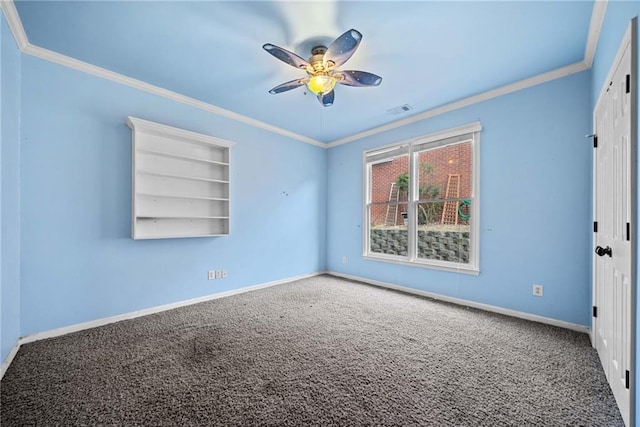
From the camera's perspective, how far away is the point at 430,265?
3674 mm

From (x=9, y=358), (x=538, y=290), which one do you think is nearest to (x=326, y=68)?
(x=538, y=290)

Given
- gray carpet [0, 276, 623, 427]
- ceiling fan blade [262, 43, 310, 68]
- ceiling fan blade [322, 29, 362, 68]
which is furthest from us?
ceiling fan blade [262, 43, 310, 68]

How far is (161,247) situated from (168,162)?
3.32ft

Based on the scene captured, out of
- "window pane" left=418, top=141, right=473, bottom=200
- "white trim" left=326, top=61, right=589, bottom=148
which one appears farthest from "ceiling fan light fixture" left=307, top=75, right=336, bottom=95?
"window pane" left=418, top=141, right=473, bottom=200

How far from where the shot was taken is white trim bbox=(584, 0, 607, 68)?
1.83 m

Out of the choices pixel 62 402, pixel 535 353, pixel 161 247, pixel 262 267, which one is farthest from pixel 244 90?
pixel 535 353

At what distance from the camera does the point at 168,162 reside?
3.11 meters

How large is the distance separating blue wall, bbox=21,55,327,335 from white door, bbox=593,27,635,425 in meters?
3.73

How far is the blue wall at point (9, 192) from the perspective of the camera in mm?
1859

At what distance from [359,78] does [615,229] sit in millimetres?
2089

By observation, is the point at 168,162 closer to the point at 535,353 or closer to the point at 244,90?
the point at 244,90

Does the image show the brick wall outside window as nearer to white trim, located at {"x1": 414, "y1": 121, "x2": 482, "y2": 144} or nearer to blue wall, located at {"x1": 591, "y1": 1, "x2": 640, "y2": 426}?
white trim, located at {"x1": 414, "y1": 121, "x2": 482, "y2": 144}

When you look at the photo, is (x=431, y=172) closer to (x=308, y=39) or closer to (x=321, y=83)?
(x=321, y=83)

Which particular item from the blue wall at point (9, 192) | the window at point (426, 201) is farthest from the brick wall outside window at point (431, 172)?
the blue wall at point (9, 192)
